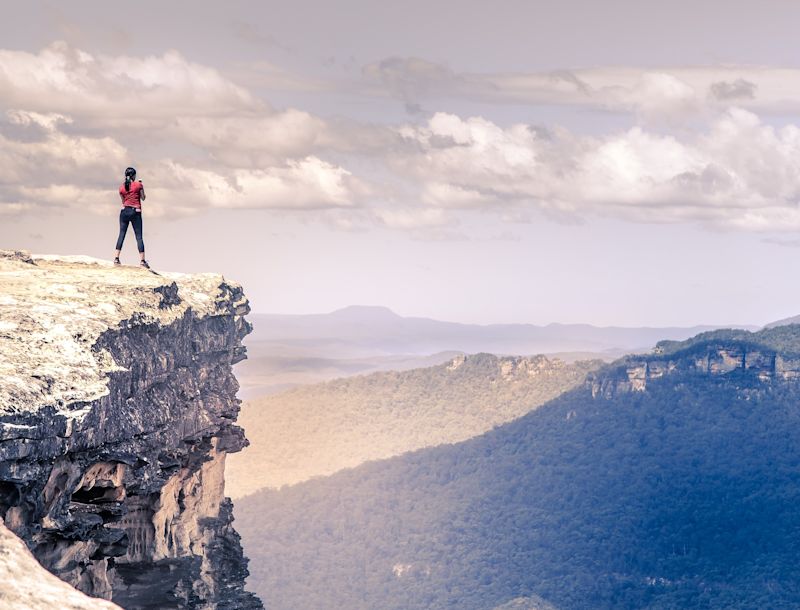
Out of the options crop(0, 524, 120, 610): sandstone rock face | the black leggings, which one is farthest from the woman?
crop(0, 524, 120, 610): sandstone rock face

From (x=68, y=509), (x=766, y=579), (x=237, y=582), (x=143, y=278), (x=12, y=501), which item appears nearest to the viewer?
(x=12, y=501)

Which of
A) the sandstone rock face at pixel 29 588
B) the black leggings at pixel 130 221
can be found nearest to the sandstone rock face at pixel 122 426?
the black leggings at pixel 130 221

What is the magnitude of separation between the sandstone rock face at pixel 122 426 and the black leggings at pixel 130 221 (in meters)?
0.99

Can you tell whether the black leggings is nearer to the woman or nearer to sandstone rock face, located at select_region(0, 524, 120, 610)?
the woman

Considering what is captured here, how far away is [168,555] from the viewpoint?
129ft

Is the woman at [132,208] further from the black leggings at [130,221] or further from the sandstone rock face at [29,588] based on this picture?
the sandstone rock face at [29,588]

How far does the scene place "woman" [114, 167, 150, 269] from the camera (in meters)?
42.5

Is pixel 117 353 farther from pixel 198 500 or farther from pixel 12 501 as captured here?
pixel 198 500

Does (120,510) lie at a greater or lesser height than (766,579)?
greater

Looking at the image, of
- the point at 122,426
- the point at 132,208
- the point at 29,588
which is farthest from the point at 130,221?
the point at 29,588

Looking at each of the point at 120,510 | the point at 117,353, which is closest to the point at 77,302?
the point at 117,353

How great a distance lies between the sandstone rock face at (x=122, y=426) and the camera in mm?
24734

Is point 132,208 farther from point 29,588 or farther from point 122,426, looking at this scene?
point 29,588

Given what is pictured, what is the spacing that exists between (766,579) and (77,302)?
547ft
